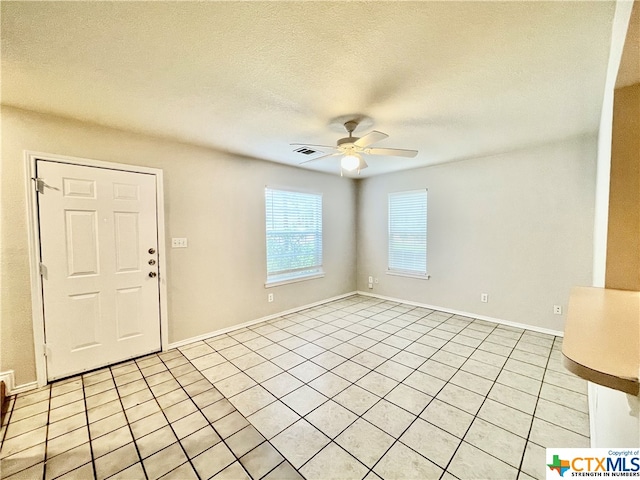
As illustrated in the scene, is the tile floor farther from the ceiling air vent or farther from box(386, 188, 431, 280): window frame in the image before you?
the ceiling air vent

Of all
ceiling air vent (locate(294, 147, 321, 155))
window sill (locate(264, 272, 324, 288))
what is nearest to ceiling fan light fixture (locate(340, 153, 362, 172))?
ceiling air vent (locate(294, 147, 321, 155))

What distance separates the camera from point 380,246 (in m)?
5.09

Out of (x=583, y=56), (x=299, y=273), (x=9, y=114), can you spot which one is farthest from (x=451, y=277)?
(x=9, y=114)

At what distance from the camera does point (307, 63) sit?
1.64 m

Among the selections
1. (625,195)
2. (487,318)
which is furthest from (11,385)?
(487,318)

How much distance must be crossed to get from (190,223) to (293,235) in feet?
5.32

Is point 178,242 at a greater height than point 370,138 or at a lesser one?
lesser

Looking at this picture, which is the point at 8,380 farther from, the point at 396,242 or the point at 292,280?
the point at 396,242

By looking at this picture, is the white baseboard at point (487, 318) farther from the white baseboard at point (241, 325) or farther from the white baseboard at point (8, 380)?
the white baseboard at point (8, 380)

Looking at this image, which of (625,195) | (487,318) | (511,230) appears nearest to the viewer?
(625,195)

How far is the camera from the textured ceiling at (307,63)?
127cm

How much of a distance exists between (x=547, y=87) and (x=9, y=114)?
424 cm

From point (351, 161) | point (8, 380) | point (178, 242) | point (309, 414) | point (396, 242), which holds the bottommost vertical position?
point (309, 414)

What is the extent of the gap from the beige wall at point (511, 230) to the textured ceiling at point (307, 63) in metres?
0.72
